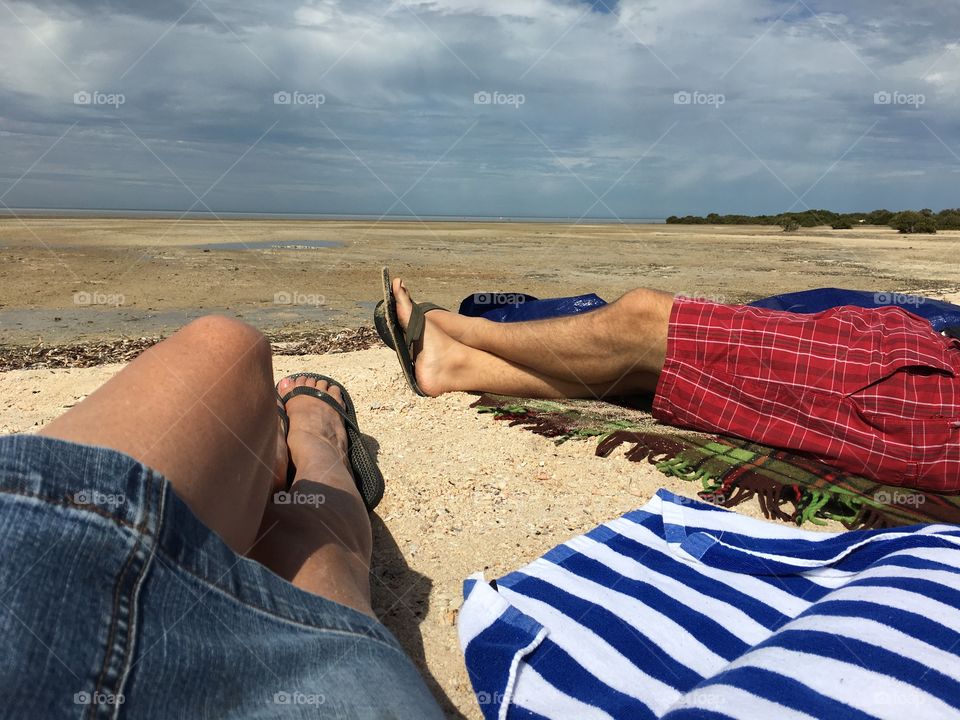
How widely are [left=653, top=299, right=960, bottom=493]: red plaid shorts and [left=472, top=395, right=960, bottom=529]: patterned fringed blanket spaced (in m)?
0.09

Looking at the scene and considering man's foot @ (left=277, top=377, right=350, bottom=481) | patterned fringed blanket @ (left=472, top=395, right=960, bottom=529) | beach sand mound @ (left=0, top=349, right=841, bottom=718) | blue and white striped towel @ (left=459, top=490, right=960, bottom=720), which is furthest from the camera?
patterned fringed blanket @ (left=472, top=395, right=960, bottom=529)

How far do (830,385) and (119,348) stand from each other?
477 cm

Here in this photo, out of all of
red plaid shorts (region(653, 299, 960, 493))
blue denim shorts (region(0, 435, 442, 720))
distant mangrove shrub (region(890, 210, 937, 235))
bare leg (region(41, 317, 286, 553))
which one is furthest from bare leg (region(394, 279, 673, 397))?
distant mangrove shrub (region(890, 210, 937, 235))

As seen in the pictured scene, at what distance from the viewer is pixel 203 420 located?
1.18m

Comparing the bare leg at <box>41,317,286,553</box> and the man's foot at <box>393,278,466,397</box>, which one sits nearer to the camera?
the bare leg at <box>41,317,286,553</box>

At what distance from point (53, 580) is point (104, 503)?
0.37ft

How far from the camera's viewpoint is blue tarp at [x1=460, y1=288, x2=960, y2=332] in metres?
3.99

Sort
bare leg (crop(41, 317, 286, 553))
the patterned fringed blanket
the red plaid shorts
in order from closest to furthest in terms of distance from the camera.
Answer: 1. bare leg (crop(41, 317, 286, 553))
2. the patterned fringed blanket
3. the red plaid shorts

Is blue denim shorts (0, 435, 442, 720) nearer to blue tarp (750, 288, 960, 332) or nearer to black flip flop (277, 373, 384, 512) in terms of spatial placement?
black flip flop (277, 373, 384, 512)

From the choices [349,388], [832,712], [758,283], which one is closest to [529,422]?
[349,388]

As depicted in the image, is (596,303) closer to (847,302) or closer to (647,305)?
(647,305)

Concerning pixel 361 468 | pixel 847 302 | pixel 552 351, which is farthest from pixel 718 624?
pixel 847 302

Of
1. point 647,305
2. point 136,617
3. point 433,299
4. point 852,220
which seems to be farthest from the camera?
point 852,220

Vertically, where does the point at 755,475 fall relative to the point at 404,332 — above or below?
below
